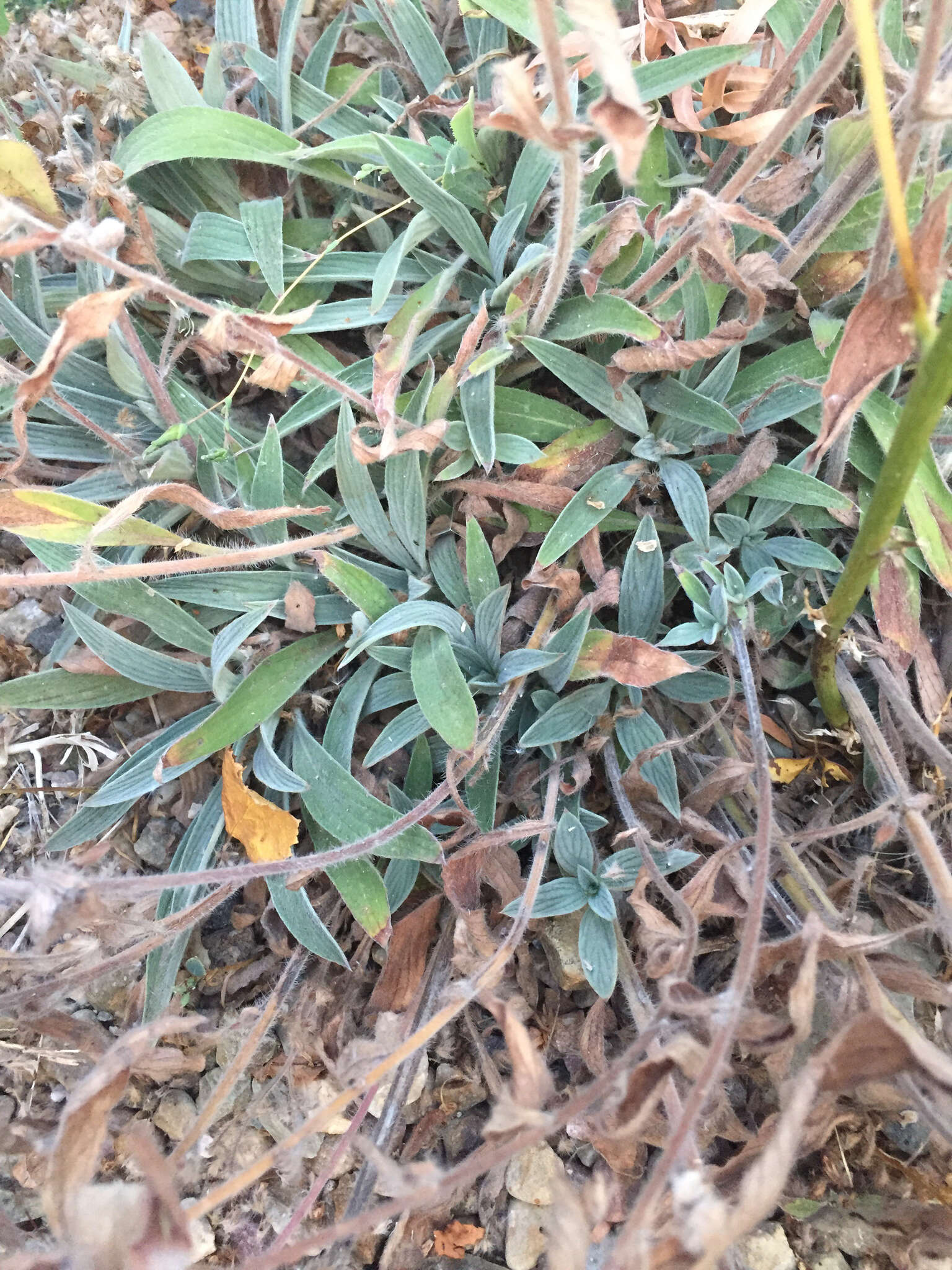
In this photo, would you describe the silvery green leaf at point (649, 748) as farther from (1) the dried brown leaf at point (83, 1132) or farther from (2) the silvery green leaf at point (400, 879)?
(1) the dried brown leaf at point (83, 1132)

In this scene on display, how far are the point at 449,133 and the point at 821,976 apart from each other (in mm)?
2027

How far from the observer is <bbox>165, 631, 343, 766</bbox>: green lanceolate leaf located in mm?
1648

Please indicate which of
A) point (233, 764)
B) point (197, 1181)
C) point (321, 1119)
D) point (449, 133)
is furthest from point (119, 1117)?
point (449, 133)

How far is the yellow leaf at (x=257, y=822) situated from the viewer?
5.41 feet

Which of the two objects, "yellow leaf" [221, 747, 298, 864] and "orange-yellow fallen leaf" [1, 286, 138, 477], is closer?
"orange-yellow fallen leaf" [1, 286, 138, 477]

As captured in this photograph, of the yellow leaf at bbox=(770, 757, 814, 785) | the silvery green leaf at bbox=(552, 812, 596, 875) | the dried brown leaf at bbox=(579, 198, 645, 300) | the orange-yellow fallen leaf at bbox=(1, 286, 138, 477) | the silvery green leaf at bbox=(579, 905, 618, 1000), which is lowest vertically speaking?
the silvery green leaf at bbox=(579, 905, 618, 1000)

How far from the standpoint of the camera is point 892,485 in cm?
112

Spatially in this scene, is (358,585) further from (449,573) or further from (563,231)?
(563,231)

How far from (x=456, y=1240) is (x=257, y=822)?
0.95 metres

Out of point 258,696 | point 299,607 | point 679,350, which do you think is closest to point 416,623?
point 299,607

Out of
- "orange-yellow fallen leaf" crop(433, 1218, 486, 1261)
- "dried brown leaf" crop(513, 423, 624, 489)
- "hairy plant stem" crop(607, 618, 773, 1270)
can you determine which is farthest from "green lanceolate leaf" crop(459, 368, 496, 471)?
"orange-yellow fallen leaf" crop(433, 1218, 486, 1261)

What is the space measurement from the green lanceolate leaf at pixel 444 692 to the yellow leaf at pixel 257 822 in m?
0.36

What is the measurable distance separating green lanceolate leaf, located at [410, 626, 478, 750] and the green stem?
2.14 feet

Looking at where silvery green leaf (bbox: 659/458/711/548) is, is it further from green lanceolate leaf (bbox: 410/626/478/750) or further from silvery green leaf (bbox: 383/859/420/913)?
silvery green leaf (bbox: 383/859/420/913)
